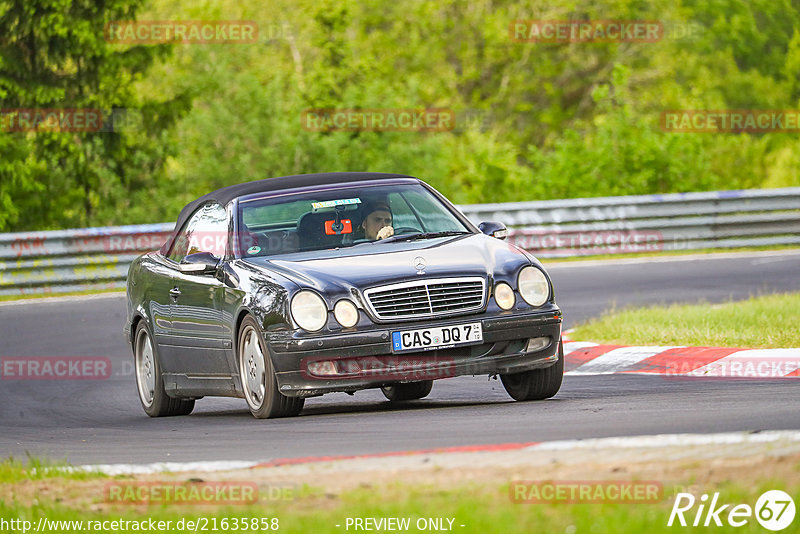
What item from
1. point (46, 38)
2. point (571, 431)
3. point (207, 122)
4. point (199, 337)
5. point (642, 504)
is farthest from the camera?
point (207, 122)

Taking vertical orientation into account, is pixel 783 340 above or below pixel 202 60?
below

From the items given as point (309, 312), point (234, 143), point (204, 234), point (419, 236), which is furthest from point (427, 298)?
point (234, 143)

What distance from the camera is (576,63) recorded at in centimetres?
5034

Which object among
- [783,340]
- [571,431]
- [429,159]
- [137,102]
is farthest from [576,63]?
[571,431]

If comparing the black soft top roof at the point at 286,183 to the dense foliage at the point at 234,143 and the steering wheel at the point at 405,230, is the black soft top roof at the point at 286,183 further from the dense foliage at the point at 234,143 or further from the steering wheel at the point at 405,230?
the dense foliage at the point at 234,143

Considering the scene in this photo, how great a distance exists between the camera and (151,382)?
10.7 m

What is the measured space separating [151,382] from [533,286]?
322 cm

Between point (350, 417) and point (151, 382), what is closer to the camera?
point (350, 417)

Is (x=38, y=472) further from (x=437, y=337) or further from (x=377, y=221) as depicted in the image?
(x=377, y=221)

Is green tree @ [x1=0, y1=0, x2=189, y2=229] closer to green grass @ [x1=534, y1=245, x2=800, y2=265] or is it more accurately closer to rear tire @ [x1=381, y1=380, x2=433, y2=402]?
green grass @ [x1=534, y1=245, x2=800, y2=265]

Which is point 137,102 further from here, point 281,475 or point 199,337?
point 281,475

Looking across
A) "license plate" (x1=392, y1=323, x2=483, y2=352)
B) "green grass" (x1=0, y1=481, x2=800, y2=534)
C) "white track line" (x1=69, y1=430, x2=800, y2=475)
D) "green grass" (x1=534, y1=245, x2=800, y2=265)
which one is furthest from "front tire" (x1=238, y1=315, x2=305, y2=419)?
"green grass" (x1=534, y1=245, x2=800, y2=265)

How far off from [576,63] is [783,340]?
39.9 metres

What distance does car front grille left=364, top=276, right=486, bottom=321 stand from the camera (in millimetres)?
8586
